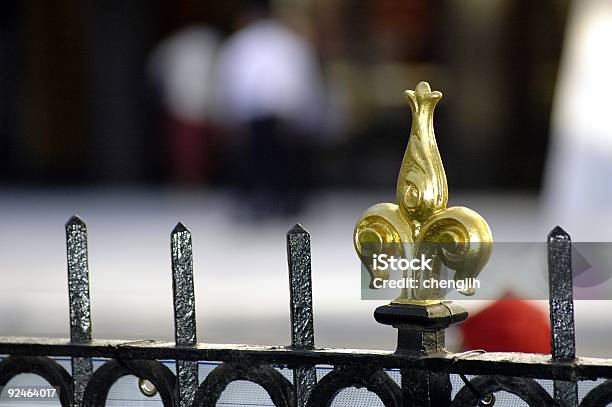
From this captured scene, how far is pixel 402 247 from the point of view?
73.6 inches

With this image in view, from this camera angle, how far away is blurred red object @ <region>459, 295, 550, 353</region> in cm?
258

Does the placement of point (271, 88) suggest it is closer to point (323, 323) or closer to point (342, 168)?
point (342, 168)

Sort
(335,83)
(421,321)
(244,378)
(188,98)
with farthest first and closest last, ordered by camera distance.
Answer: (335,83)
(188,98)
(244,378)
(421,321)

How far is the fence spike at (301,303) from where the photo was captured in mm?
1942

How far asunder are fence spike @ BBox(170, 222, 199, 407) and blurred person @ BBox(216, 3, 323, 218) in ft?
27.2

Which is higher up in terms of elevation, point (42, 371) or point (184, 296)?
point (184, 296)

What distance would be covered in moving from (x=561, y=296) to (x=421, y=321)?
22 centimetres

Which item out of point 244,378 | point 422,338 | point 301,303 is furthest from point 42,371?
point 422,338

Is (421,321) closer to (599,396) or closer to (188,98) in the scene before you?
(599,396)

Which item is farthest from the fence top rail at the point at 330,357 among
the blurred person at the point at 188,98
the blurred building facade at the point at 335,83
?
the blurred person at the point at 188,98

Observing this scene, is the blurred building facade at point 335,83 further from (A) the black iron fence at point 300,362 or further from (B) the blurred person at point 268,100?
(A) the black iron fence at point 300,362

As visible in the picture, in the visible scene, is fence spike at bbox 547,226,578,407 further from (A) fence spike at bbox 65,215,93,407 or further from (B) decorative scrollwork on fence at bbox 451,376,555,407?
(A) fence spike at bbox 65,215,93,407

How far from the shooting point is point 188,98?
12.7 meters

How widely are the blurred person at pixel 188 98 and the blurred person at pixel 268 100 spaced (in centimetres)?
39
